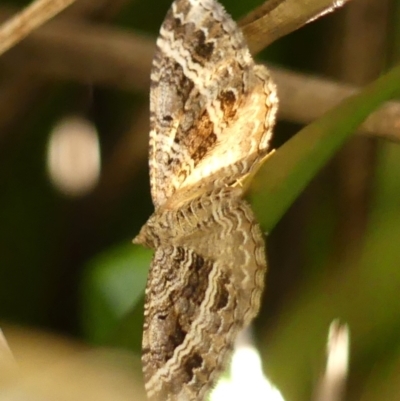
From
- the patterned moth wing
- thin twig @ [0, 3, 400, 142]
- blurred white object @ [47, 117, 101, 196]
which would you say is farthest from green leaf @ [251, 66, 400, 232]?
blurred white object @ [47, 117, 101, 196]

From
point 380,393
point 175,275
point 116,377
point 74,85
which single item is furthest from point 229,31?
point 74,85

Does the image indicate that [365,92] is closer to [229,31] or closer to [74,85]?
[229,31]

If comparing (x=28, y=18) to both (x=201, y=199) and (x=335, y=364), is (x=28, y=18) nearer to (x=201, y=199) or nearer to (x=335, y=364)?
(x=201, y=199)

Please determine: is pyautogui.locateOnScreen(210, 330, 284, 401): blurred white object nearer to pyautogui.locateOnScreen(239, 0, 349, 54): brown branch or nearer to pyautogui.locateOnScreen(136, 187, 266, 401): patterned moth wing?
pyautogui.locateOnScreen(136, 187, 266, 401): patterned moth wing

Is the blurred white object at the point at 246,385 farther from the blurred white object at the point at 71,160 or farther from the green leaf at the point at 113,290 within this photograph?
the blurred white object at the point at 71,160

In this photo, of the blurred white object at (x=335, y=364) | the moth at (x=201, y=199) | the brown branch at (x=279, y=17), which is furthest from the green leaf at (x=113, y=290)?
the brown branch at (x=279, y=17)
